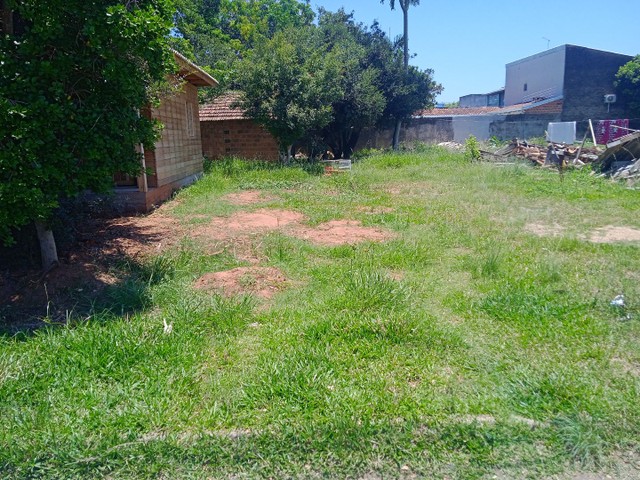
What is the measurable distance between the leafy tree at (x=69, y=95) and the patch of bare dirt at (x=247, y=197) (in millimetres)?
5787

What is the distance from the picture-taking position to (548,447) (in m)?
2.85

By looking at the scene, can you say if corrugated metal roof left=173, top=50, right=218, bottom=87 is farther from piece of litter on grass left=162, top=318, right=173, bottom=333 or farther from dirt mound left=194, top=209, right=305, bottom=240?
piece of litter on grass left=162, top=318, right=173, bottom=333

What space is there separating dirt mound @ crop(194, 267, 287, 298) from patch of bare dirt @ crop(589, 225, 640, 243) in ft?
16.1

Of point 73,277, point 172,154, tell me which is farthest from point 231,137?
point 73,277

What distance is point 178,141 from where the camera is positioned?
12.6 metres

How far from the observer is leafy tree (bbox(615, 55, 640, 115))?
1136 inches

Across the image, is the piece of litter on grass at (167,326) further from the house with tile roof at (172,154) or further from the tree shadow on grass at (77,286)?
the house with tile roof at (172,154)

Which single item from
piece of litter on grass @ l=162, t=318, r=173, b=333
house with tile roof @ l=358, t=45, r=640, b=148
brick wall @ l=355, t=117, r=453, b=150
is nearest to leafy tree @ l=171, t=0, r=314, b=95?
brick wall @ l=355, t=117, r=453, b=150

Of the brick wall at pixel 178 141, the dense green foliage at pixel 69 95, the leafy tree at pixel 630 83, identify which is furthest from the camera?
the leafy tree at pixel 630 83

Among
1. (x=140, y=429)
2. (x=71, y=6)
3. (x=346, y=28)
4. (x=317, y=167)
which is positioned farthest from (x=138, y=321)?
(x=346, y=28)

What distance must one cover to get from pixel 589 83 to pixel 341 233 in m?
28.5

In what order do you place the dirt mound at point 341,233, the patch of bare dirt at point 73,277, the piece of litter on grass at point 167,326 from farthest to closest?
the dirt mound at point 341,233 < the patch of bare dirt at point 73,277 < the piece of litter on grass at point 167,326

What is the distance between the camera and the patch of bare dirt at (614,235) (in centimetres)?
732

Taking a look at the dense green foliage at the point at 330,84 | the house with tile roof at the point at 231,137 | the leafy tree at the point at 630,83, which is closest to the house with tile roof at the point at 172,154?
the dense green foliage at the point at 330,84
